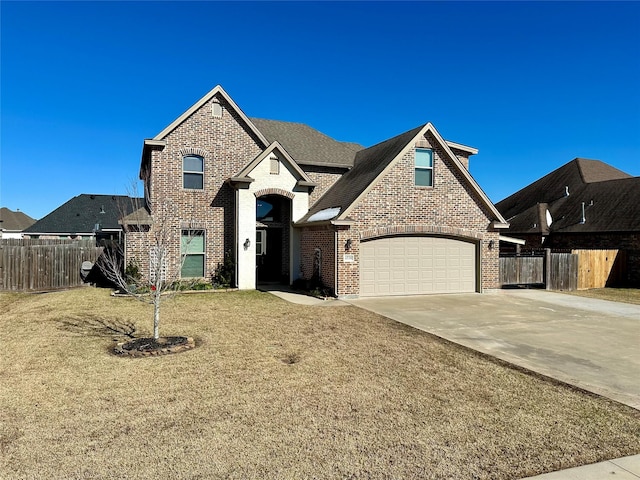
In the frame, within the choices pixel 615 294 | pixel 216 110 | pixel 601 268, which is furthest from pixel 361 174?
pixel 601 268

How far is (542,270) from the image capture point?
19.3m

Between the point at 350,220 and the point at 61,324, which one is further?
the point at 350,220

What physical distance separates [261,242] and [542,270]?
515 inches

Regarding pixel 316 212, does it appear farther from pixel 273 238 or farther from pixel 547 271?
pixel 547 271

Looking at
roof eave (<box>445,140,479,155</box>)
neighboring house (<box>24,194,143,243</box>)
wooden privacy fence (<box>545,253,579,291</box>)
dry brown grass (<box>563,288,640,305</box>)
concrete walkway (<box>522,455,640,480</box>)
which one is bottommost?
dry brown grass (<box>563,288,640,305</box>)

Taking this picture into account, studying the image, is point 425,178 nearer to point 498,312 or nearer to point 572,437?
point 498,312

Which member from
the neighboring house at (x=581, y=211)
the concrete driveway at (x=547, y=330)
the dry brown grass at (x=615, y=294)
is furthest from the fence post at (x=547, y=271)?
the neighboring house at (x=581, y=211)

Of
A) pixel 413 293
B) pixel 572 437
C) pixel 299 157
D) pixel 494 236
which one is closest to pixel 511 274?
pixel 494 236

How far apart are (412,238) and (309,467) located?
12661 mm

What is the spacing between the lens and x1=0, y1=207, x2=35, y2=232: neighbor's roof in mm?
58881

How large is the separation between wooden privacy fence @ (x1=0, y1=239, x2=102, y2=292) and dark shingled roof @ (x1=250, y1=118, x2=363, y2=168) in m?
10.1

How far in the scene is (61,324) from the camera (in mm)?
10102

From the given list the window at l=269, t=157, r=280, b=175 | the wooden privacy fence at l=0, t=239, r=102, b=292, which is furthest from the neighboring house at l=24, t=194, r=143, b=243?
the window at l=269, t=157, r=280, b=175

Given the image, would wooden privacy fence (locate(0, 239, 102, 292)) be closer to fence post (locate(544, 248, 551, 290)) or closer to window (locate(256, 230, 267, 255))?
window (locate(256, 230, 267, 255))
